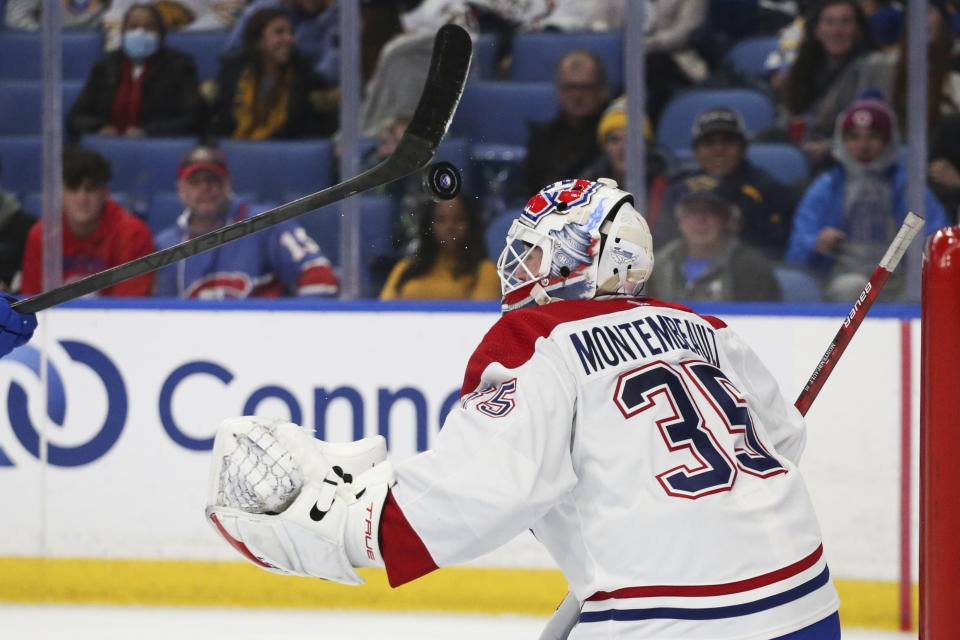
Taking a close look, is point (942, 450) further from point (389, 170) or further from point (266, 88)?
point (266, 88)

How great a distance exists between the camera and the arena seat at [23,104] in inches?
150

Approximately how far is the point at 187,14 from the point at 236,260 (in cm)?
78

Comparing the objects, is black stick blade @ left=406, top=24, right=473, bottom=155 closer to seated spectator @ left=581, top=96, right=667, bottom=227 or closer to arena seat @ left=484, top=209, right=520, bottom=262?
arena seat @ left=484, top=209, right=520, bottom=262

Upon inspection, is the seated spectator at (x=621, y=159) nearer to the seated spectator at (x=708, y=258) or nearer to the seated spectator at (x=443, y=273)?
the seated spectator at (x=708, y=258)

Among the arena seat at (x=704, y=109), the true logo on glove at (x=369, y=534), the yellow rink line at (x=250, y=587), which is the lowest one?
the yellow rink line at (x=250, y=587)

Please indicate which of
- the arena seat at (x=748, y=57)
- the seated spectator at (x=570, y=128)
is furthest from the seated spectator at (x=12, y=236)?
the arena seat at (x=748, y=57)

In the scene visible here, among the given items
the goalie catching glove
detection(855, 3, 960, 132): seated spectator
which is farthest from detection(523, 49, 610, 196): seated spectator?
the goalie catching glove

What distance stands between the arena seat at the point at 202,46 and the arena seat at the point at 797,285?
5.96ft

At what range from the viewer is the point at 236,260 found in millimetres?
3787

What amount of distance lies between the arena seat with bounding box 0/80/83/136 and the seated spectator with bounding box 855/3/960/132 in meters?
2.43

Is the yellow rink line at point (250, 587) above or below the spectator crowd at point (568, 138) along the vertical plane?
below

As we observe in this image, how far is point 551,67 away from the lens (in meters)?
Result: 3.75

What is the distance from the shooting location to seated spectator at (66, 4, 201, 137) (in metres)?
3.90

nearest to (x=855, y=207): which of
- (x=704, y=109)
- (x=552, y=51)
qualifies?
(x=704, y=109)
